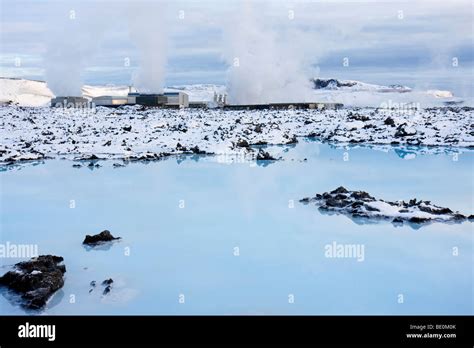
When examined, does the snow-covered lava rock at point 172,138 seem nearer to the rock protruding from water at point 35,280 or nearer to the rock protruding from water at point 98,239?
the rock protruding from water at point 98,239

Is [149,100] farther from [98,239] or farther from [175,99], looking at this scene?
[98,239]

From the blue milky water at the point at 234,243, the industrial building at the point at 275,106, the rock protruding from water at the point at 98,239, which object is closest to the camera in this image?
the blue milky water at the point at 234,243

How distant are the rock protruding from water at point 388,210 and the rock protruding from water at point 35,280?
655 cm

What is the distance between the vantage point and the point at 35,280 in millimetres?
7438

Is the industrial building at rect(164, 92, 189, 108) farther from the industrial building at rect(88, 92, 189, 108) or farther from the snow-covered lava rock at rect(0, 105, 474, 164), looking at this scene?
the snow-covered lava rock at rect(0, 105, 474, 164)

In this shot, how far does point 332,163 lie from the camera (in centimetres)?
2155

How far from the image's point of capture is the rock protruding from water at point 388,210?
1137 cm

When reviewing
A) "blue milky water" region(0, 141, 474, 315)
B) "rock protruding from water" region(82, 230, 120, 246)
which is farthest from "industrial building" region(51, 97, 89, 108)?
"rock protruding from water" region(82, 230, 120, 246)

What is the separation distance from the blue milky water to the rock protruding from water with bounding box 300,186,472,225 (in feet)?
1.26

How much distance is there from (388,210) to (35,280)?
24.5ft

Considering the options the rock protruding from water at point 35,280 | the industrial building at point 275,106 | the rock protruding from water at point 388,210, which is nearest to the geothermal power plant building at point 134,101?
the industrial building at point 275,106

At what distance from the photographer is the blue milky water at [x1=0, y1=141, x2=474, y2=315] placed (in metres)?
7.33

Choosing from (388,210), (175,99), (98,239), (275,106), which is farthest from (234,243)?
(275,106)
